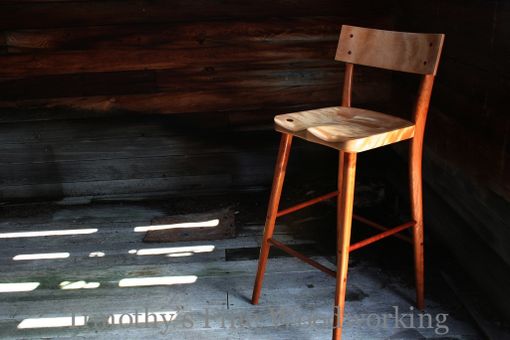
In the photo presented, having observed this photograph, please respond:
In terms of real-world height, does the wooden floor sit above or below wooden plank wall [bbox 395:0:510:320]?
below

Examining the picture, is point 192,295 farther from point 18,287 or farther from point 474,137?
point 474,137

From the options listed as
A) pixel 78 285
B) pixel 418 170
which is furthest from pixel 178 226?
pixel 418 170

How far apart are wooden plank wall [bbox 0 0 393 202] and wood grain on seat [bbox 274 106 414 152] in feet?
3.67

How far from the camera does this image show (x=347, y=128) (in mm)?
1777

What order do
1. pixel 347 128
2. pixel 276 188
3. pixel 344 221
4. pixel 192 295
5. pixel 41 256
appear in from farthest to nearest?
pixel 41 256 < pixel 192 295 < pixel 276 188 < pixel 347 128 < pixel 344 221

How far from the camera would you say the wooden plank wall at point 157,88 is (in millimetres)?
2889

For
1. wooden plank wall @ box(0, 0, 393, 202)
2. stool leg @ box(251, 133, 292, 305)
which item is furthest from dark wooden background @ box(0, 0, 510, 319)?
stool leg @ box(251, 133, 292, 305)

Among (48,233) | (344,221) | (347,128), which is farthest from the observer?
(48,233)

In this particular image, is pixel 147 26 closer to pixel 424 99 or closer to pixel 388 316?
pixel 424 99

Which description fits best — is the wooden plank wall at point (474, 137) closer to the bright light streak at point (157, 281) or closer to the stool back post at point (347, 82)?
the stool back post at point (347, 82)

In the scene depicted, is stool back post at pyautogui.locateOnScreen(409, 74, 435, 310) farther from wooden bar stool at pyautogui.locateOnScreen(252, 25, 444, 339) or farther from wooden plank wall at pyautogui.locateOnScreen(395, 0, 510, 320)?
wooden plank wall at pyautogui.locateOnScreen(395, 0, 510, 320)

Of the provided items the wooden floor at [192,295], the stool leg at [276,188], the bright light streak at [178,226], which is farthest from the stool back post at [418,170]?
the bright light streak at [178,226]

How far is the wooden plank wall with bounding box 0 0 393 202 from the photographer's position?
2.89 metres

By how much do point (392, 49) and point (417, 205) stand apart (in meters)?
0.56
